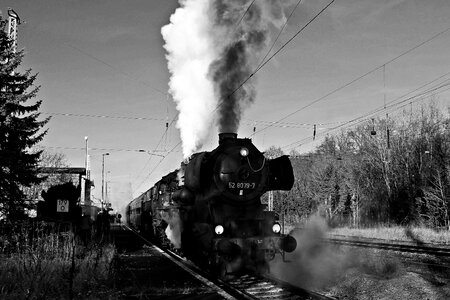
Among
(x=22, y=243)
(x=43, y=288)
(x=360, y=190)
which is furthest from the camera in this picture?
(x=360, y=190)

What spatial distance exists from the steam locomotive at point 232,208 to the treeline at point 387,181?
41.7ft

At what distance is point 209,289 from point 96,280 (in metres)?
2.80

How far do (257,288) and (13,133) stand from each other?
43.7 ft

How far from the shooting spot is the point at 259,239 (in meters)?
10.8

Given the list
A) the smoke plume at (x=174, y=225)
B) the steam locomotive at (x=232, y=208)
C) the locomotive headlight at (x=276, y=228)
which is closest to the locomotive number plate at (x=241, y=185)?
the steam locomotive at (x=232, y=208)

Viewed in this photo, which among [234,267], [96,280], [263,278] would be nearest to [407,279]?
[263,278]

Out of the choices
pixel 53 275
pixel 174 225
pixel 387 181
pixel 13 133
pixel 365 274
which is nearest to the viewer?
pixel 53 275

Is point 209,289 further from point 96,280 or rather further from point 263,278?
point 96,280

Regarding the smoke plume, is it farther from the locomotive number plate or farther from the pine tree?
the pine tree

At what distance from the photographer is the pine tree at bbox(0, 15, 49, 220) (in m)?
17.8

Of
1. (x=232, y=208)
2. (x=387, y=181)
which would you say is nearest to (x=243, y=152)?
(x=232, y=208)

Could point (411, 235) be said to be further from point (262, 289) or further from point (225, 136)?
point (262, 289)

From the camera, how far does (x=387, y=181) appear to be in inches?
1446

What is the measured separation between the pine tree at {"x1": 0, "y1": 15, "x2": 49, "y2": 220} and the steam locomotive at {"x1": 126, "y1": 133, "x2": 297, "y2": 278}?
8.70 meters
